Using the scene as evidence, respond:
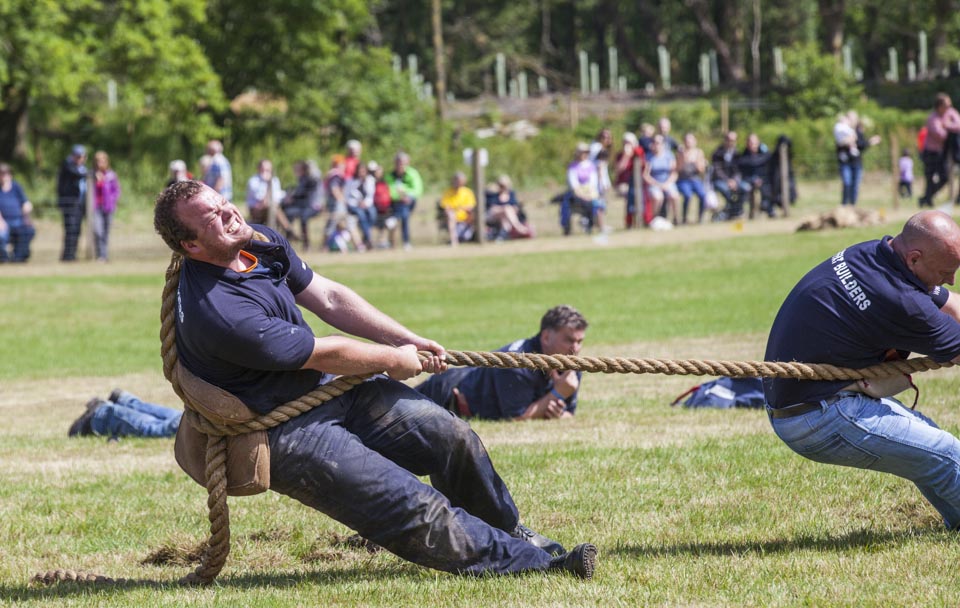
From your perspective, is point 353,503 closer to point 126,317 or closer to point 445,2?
point 126,317

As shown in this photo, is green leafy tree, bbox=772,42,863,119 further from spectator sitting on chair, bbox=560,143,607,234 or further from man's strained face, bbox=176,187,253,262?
man's strained face, bbox=176,187,253,262

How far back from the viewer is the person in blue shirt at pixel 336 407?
4.97m

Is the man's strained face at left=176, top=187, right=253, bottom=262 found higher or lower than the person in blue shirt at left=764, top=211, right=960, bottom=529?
higher

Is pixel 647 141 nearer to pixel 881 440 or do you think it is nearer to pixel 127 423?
pixel 127 423

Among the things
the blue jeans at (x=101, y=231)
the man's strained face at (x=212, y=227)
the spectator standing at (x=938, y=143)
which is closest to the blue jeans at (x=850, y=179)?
the spectator standing at (x=938, y=143)

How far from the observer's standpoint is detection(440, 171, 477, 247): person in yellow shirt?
24.4m

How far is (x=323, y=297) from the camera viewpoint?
556 centimetres

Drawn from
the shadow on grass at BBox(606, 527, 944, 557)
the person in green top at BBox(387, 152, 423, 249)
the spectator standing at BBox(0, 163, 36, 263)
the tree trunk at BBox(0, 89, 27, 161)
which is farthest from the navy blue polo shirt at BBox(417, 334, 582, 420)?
the tree trunk at BBox(0, 89, 27, 161)

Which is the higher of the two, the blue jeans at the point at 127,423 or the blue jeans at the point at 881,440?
the blue jeans at the point at 881,440

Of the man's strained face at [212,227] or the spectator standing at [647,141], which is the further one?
the spectator standing at [647,141]

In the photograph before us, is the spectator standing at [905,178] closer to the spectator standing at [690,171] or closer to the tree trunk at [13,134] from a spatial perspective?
the spectator standing at [690,171]

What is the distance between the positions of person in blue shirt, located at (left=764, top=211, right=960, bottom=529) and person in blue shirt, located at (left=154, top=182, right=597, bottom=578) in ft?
3.88

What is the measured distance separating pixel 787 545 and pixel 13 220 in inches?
762

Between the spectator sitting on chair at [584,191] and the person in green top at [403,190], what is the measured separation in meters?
2.95
